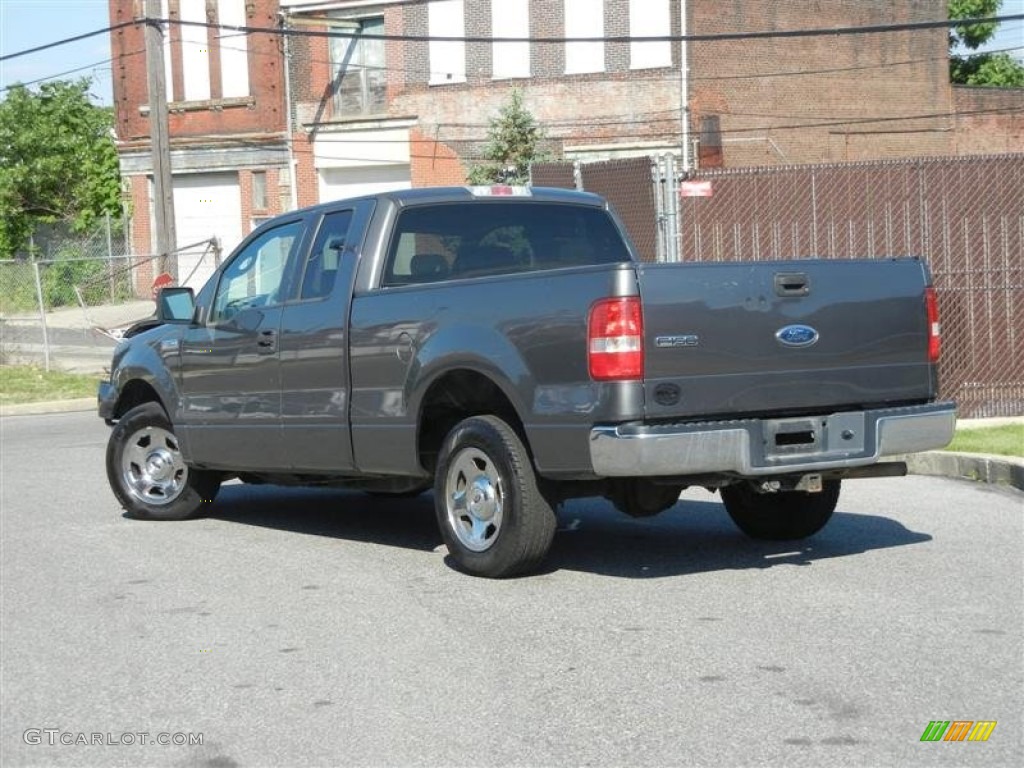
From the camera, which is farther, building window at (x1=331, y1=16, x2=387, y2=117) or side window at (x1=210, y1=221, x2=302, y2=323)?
building window at (x1=331, y1=16, x2=387, y2=117)

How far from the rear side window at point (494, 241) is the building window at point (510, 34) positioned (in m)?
29.4

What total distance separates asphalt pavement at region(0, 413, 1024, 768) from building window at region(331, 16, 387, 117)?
30.7m

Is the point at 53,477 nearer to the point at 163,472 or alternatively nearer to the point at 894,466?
the point at 163,472

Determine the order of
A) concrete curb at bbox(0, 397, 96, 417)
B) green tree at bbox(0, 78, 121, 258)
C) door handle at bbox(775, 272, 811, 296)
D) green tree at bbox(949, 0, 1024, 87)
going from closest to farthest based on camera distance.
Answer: door handle at bbox(775, 272, 811, 296) < concrete curb at bbox(0, 397, 96, 417) < green tree at bbox(0, 78, 121, 258) < green tree at bbox(949, 0, 1024, 87)

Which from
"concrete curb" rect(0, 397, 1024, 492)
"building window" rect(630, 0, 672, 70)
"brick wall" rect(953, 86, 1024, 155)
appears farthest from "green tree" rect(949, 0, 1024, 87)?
"concrete curb" rect(0, 397, 1024, 492)

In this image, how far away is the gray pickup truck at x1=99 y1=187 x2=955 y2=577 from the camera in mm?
7383

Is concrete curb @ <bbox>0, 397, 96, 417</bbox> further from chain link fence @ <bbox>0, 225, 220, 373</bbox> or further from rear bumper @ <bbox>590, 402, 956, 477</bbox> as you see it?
rear bumper @ <bbox>590, 402, 956, 477</bbox>

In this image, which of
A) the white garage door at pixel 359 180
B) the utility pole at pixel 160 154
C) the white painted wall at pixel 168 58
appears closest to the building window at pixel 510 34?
the white garage door at pixel 359 180

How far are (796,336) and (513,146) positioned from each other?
1186 inches

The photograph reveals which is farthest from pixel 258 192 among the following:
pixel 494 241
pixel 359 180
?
pixel 494 241

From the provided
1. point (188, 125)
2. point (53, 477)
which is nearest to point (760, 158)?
point (188, 125)

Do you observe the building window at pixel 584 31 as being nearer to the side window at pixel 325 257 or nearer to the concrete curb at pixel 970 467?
the concrete curb at pixel 970 467

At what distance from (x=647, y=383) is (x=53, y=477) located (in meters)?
7.54

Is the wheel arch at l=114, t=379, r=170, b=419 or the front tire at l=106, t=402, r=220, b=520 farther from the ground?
the wheel arch at l=114, t=379, r=170, b=419
